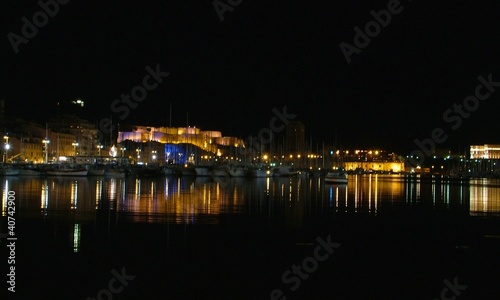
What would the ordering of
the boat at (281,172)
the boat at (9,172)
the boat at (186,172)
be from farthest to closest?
the boat at (281,172) → the boat at (186,172) → the boat at (9,172)

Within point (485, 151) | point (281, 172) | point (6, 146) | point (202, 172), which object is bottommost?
point (202, 172)

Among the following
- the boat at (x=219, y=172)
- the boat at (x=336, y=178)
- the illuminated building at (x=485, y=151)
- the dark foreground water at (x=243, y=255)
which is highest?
the illuminated building at (x=485, y=151)

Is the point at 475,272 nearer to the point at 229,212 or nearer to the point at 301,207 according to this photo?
the point at 229,212

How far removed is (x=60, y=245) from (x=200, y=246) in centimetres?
282

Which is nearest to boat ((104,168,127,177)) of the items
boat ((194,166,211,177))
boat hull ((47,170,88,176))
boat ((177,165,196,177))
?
boat hull ((47,170,88,176))

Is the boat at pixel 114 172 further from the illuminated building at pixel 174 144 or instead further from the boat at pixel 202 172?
the illuminated building at pixel 174 144

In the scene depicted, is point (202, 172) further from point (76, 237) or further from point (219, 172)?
point (76, 237)

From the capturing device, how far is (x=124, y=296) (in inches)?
356

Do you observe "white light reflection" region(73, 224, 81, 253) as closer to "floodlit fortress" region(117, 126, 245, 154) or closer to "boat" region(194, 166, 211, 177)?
"boat" region(194, 166, 211, 177)

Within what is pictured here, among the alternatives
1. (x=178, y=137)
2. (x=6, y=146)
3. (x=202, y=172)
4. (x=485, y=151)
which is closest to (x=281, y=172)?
(x=202, y=172)

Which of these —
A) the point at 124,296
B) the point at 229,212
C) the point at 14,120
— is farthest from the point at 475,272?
the point at 14,120

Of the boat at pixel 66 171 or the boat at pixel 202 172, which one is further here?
the boat at pixel 202 172

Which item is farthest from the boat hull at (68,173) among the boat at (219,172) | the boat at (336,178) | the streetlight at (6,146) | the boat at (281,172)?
the streetlight at (6,146)

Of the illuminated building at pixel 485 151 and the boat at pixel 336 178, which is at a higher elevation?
the illuminated building at pixel 485 151
